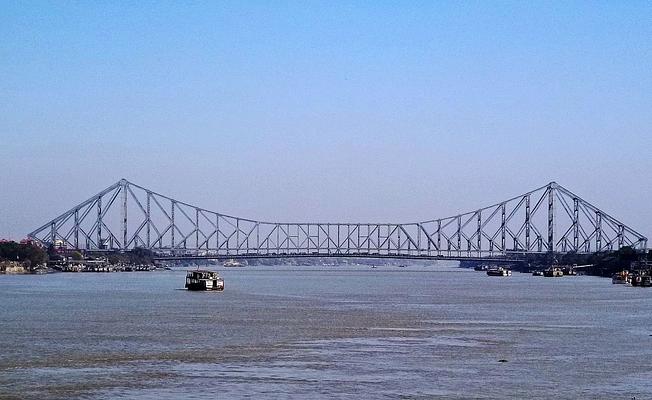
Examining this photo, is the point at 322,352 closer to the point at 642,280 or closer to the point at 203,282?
the point at 203,282

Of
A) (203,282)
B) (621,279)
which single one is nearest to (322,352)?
(203,282)

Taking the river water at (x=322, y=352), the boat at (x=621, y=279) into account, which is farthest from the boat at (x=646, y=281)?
the river water at (x=322, y=352)

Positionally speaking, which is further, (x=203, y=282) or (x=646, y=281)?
(x=646, y=281)

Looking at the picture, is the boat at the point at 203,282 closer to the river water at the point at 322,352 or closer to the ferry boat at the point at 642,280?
the river water at the point at 322,352

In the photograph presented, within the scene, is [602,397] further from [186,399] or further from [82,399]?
[82,399]

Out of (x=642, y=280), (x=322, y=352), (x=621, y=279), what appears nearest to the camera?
(x=322, y=352)

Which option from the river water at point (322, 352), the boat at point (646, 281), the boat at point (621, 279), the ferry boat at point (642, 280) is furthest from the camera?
the boat at point (621, 279)

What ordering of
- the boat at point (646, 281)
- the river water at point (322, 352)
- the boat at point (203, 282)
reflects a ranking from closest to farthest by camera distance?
the river water at point (322, 352), the boat at point (203, 282), the boat at point (646, 281)

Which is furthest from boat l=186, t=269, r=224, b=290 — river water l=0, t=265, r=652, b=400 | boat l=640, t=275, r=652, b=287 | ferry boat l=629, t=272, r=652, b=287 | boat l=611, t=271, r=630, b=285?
boat l=611, t=271, r=630, b=285

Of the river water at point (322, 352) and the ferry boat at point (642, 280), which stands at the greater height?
the ferry boat at point (642, 280)

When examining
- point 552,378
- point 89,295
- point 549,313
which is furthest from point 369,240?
point 552,378
